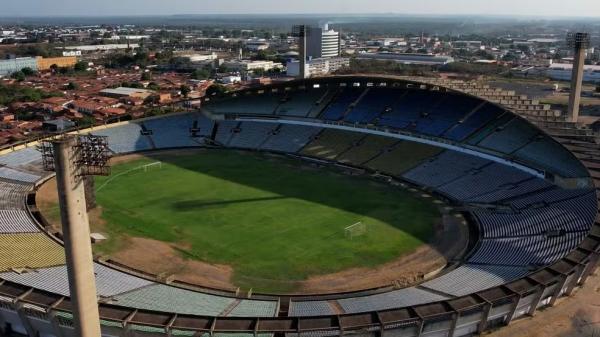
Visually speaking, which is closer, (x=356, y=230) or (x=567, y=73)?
(x=356, y=230)

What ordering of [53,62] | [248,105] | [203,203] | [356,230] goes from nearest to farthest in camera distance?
[356,230]
[203,203]
[248,105]
[53,62]

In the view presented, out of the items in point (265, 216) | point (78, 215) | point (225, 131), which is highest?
point (78, 215)

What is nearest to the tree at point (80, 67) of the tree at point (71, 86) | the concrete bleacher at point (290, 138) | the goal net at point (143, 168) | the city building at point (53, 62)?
the city building at point (53, 62)

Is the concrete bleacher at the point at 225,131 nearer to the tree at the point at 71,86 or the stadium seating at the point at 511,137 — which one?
the stadium seating at the point at 511,137

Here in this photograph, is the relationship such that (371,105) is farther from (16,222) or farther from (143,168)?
(16,222)

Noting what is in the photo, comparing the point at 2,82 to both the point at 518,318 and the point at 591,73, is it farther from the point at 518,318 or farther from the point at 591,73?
the point at 591,73

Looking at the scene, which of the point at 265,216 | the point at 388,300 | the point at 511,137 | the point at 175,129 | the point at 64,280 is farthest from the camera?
the point at 175,129

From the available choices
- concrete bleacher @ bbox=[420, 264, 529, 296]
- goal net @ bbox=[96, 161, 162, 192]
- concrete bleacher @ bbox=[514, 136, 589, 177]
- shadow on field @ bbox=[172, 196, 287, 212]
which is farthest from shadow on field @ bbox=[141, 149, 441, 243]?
concrete bleacher @ bbox=[514, 136, 589, 177]

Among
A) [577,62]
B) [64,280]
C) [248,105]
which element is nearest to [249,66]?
[248,105]
